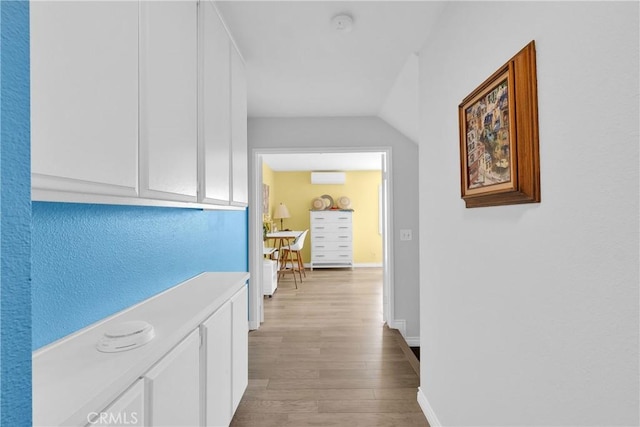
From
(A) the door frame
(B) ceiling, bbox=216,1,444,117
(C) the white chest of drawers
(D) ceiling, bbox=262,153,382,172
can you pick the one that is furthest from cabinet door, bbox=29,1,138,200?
(C) the white chest of drawers

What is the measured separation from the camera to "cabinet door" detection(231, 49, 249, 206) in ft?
6.84

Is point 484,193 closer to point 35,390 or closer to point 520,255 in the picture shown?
point 520,255

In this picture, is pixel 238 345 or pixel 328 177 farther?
pixel 328 177

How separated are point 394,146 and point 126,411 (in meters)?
3.33

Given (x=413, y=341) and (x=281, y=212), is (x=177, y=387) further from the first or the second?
(x=281, y=212)

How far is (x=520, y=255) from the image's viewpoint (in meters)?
1.12

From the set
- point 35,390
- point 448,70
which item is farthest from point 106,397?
point 448,70

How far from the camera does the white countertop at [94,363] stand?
0.71m

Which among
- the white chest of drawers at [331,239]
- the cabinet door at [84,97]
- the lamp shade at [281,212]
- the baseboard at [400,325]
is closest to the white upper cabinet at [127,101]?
the cabinet door at [84,97]

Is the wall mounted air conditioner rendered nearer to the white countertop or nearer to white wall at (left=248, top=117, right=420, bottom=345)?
white wall at (left=248, top=117, right=420, bottom=345)

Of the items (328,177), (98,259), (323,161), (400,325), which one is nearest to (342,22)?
(98,259)

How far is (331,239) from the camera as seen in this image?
774cm

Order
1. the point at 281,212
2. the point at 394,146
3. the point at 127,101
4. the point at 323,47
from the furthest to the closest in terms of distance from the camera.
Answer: the point at 281,212
the point at 394,146
the point at 323,47
the point at 127,101

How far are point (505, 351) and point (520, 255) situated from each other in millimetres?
393
